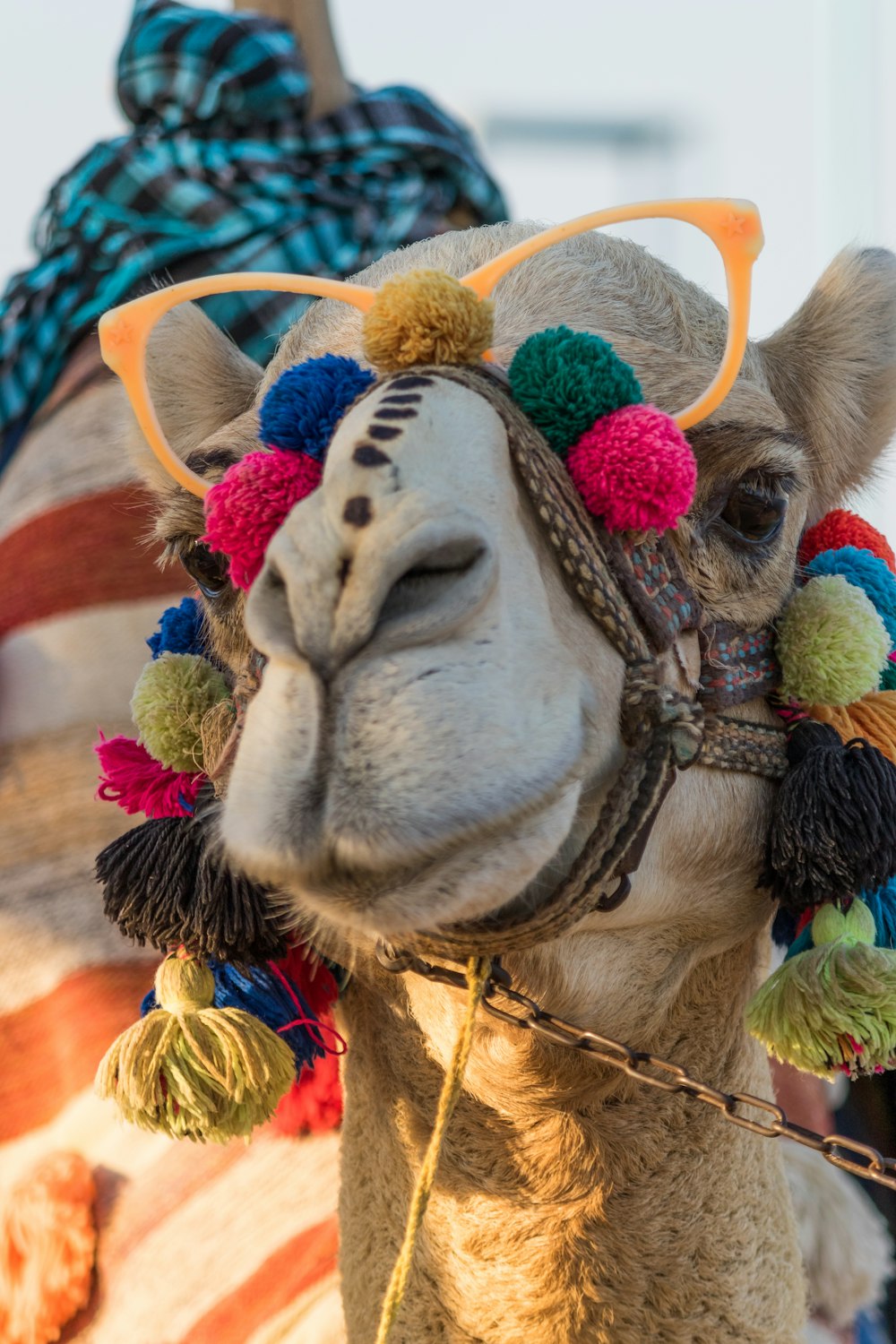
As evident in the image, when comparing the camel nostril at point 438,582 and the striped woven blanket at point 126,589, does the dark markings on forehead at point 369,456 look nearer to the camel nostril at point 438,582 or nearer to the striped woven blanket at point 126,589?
the camel nostril at point 438,582

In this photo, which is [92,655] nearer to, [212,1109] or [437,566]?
[212,1109]

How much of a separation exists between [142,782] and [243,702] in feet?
1.03

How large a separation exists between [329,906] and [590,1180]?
0.85 metres

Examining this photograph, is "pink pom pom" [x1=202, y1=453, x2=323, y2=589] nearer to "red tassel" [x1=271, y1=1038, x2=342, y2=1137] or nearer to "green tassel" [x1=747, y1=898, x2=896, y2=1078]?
"green tassel" [x1=747, y1=898, x2=896, y2=1078]

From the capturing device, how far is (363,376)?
1.52m

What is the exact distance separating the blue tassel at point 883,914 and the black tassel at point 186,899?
76cm

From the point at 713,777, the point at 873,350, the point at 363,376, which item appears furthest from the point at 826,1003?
the point at 873,350

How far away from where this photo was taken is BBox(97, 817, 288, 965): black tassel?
1641 millimetres

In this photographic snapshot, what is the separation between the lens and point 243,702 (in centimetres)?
162

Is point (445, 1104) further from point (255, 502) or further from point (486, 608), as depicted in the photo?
point (255, 502)

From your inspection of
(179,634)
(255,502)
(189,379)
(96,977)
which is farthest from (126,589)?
(255,502)

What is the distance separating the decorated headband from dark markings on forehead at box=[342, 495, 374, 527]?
1.03 ft

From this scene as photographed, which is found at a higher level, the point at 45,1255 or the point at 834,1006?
the point at 834,1006

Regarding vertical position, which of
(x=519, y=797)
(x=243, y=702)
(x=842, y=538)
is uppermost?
(x=519, y=797)
